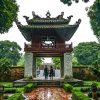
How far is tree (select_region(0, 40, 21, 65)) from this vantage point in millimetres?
90438

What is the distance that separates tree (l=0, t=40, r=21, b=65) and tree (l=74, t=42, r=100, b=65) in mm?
20667

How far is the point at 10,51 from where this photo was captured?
3654 inches

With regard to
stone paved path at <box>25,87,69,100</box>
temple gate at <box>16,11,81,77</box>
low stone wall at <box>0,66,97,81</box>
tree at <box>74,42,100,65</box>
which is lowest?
stone paved path at <box>25,87,69,100</box>

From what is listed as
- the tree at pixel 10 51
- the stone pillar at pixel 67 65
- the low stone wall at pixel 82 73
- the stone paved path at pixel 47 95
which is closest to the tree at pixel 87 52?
the tree at pixel 10 51

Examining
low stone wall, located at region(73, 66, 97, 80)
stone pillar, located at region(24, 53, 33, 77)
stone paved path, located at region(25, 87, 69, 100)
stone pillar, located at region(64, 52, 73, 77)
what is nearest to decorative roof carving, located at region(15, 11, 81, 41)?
stone pillar, located at region(64, 52, 73, 77)

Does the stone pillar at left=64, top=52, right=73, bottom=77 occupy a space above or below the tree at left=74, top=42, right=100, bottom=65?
below

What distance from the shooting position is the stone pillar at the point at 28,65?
34.0m

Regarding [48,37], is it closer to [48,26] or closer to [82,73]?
[48,26]

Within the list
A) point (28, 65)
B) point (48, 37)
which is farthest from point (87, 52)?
point (28, 65)

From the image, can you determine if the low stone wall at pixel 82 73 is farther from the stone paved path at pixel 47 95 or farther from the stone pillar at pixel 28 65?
the stone paved path at pixel 47 95

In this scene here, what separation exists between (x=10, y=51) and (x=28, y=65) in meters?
59.6

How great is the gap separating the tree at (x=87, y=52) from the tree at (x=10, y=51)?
67.8 ft

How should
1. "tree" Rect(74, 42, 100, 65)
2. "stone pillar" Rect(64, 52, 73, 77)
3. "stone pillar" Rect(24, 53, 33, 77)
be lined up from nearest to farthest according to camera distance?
1. "stone pillar" Rect(24, 53, 33, 77)
2. "stone pillar" Rect(64, 52, 73, 77)
3. "tree" Rect(74, 42, 100, 65)

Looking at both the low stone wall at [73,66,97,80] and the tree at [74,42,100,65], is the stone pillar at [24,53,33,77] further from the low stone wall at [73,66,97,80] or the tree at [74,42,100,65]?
the tree at [74,42,100,65]
